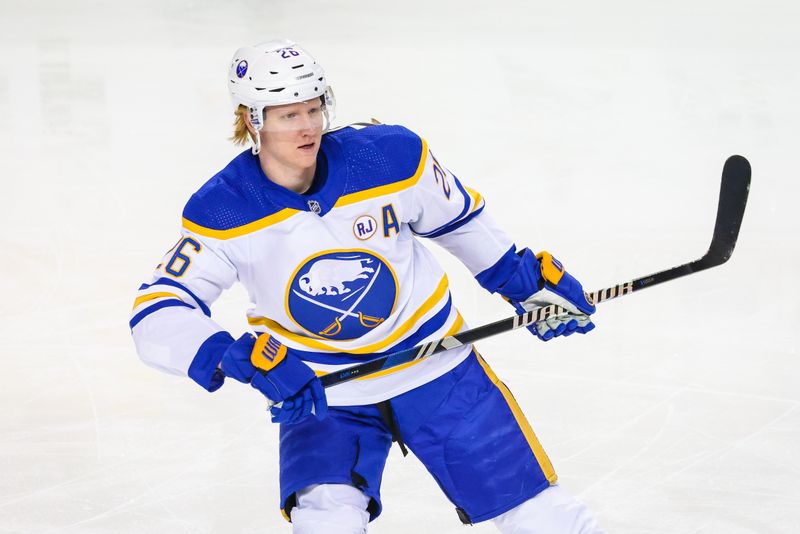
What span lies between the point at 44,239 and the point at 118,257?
0.32 metres

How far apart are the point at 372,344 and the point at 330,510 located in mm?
333

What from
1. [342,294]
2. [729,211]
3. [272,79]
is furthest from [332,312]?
[729,211]

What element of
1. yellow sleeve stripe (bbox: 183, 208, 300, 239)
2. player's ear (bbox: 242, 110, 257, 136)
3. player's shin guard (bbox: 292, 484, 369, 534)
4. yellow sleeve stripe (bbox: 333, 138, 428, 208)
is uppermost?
player's ear (bbox: 242, 110, 257, 136)

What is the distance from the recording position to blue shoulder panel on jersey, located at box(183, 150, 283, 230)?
2.15m

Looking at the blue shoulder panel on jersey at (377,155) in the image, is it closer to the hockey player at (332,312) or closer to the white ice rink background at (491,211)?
the hockey player at (332,312)

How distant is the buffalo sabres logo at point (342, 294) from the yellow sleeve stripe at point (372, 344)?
0.02 metres

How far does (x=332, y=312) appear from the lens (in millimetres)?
2219

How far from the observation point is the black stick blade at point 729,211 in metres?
2.66

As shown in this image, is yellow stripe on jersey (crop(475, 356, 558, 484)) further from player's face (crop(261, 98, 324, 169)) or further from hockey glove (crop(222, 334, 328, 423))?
player's face (crop(261, 98, 324, 169))

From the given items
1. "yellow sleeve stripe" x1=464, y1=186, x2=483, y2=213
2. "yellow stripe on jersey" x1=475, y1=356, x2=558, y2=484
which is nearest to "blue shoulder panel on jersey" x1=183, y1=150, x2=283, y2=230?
"yellow sleeve stripe" x1=464, y1=186, x2=483, y2=213

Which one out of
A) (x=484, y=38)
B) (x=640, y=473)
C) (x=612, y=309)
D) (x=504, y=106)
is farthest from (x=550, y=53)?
(x=640, y=473)

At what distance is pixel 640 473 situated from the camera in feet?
9.89

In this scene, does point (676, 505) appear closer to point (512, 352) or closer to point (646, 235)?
point (512, 352)

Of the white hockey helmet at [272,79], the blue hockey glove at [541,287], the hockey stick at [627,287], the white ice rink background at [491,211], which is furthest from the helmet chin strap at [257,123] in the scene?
the white ice rink background at [491,211]
